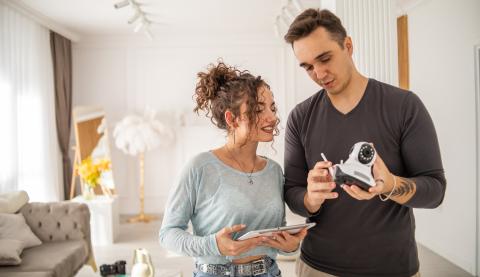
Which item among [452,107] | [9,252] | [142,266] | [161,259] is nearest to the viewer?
[142,266]

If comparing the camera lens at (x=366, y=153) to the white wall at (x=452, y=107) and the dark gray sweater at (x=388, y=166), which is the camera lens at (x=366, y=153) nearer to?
the dark gray sweater at (x=388, y=166)

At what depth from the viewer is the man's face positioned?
136 cm

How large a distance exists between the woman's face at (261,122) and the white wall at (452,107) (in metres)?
2.94

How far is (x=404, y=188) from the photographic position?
3.94ft

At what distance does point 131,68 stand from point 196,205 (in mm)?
5773

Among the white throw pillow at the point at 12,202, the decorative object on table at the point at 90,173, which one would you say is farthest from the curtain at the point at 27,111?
the white throw pillow at the point at 12,202

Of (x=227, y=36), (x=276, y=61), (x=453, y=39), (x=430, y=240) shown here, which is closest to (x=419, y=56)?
(x=453, y=39)

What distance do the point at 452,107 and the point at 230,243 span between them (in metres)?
3.50

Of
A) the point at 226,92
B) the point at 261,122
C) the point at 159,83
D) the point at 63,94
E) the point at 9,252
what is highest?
the point at 159,83

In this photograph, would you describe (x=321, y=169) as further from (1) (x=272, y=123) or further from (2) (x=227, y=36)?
(2) (x=227, y=36)

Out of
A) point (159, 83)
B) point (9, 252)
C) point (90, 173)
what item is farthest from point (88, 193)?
point (159, 83)

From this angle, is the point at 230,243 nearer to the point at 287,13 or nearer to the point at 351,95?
the point at 351,95

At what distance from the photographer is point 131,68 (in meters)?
6.84

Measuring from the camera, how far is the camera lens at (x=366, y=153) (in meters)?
1.12
